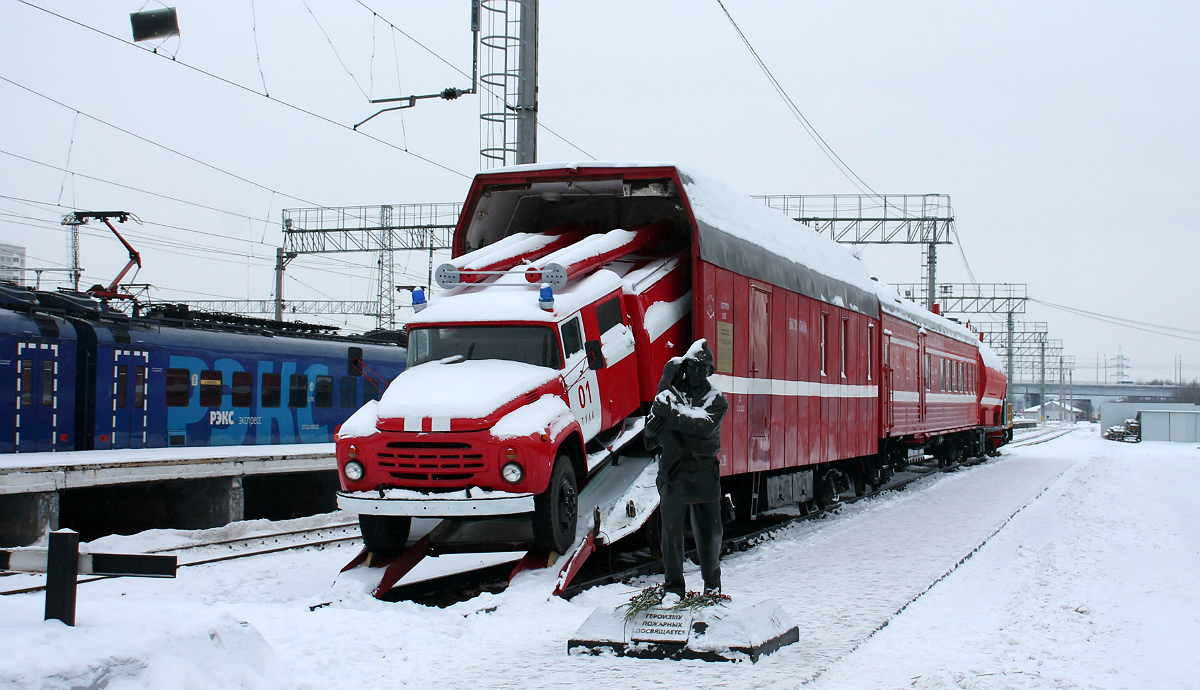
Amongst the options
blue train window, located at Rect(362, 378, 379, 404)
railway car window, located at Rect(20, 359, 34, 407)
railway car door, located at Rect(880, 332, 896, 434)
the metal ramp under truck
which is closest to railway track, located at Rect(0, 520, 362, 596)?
the metal ramp under truck

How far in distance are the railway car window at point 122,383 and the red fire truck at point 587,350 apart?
829 cm

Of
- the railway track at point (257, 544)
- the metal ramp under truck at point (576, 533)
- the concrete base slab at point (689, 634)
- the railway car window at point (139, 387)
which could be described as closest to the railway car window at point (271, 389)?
the railway car window at point (139, 387)

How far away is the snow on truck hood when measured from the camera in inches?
349

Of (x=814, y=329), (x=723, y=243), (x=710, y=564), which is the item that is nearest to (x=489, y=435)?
(x=710, y=564)

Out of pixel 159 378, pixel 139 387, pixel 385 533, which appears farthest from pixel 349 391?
pixel 385 533

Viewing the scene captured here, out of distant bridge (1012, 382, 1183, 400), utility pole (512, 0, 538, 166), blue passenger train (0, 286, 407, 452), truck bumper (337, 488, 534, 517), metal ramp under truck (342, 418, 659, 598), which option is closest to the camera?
truck bumper (337, 488, 534, 517)

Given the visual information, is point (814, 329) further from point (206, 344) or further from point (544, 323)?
point (206, 344)

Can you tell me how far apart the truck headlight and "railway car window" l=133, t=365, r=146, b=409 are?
446 inches

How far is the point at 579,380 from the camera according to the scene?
10.0m

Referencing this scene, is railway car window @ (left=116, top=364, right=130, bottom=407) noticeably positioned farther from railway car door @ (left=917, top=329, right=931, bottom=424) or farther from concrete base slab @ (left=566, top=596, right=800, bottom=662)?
railway car door @ (left=917, top=329, right=931, bottom=424)

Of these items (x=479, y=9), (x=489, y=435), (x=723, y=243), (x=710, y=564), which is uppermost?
(x=479, y=9)

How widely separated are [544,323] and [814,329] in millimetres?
6629

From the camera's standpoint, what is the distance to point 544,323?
31.9ft

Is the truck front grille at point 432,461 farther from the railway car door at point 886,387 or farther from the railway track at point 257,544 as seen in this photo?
the railway car door at point 886,387
